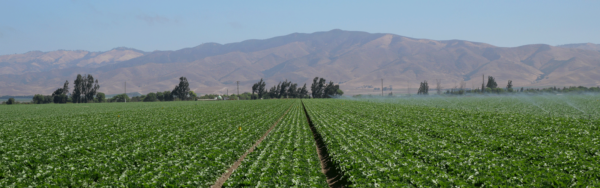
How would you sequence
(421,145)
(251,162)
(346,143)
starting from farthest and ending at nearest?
(346,143), (421,145), (251,162)

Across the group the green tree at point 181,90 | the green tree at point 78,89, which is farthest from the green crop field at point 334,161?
the green tree at point 181,90

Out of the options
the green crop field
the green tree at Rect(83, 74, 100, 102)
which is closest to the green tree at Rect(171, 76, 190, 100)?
the green tree at Rect(83, 74, 100, 102)

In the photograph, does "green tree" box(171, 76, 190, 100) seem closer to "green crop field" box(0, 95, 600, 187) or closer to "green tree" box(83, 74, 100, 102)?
"green tree" box(83, 74, 100, 102)

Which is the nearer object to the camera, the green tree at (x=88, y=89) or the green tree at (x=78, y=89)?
the green tree at (x=78, y=89)

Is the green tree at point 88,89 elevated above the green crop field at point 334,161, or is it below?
above

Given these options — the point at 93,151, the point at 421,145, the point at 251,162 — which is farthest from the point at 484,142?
the point at 93,151

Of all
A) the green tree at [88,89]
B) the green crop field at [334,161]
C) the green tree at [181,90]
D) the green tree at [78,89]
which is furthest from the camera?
the green tree at [181,90]

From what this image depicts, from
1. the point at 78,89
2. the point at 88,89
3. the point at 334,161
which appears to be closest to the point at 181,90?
the point at 88,89

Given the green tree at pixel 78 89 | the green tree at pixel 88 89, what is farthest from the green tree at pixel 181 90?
the green tree at pixel 78 89

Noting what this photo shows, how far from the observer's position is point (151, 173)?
1224cm

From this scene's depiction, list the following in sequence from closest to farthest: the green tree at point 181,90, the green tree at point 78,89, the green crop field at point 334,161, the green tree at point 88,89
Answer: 1. the green crop field at point 334,161
2. the green tree at point 78,89
3. the green tree at point 88,89
4. the green tree at point 181,90

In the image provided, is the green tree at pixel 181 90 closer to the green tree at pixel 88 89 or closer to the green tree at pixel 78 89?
the green tree at pixel 88 89

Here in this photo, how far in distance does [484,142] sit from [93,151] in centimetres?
1787

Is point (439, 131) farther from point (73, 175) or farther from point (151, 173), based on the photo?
point (73, 175)
